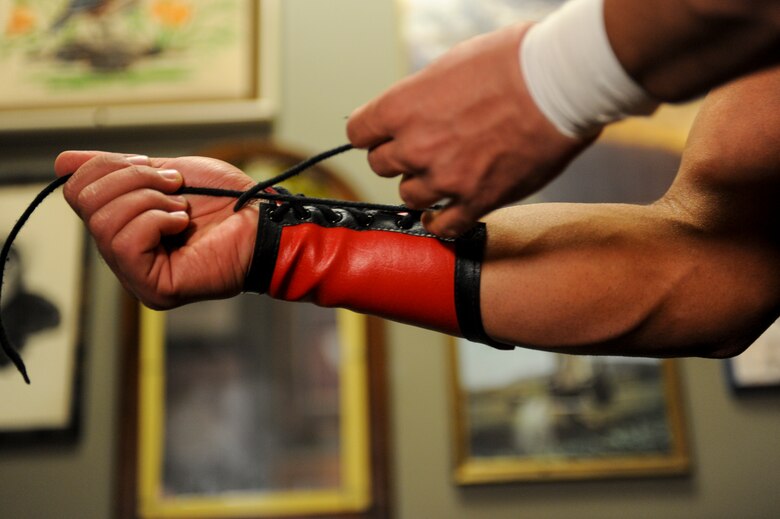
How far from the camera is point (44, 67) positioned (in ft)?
5.18

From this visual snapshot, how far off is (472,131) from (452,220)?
9 cm

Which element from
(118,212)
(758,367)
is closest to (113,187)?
(118,212)

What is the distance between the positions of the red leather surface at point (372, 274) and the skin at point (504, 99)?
0.13 m

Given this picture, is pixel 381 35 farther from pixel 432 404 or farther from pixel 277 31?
pixel 432 404

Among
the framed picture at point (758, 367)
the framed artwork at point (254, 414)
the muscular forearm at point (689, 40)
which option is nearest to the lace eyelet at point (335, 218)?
the muscular forearm at point (689, 40)

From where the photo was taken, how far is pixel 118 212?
0.66 m

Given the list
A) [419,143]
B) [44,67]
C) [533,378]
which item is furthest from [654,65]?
[44,67]

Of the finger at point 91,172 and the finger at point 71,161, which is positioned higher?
the finger at point 71,161

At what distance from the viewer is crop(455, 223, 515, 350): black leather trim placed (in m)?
0.73

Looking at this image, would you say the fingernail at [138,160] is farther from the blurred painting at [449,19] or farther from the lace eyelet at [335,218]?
the blurred painting at [449,19]

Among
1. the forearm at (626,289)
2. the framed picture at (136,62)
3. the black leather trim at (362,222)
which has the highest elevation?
the framed picture at (136,62)

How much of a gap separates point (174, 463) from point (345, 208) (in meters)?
0.87

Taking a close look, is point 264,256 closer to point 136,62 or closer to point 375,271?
point 375,271

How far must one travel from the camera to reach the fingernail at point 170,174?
2.30ft
